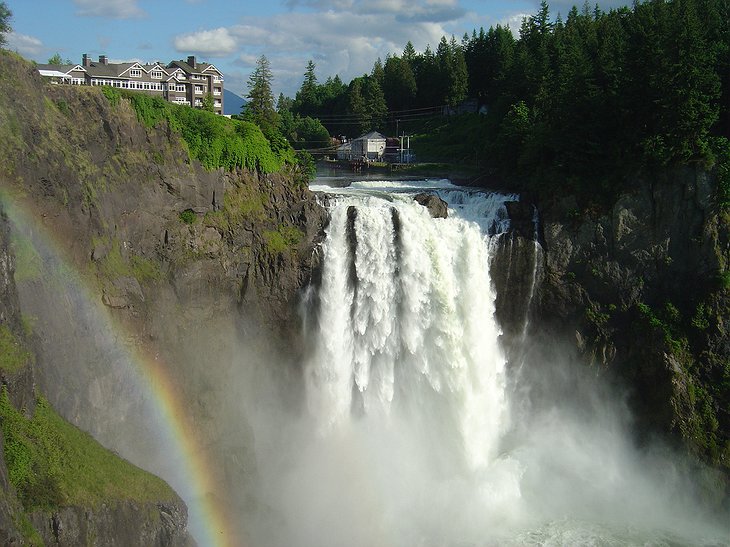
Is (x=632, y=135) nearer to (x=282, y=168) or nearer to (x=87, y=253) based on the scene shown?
(x=282, y=168)

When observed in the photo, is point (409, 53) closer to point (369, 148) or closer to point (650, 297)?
point (369, 148)

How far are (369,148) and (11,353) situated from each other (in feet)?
152

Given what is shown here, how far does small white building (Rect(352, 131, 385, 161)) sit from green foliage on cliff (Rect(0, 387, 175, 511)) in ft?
144

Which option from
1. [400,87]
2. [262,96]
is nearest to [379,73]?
[400,87]

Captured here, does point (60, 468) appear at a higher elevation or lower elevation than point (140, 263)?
lower

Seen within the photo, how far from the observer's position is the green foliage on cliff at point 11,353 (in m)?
18.9

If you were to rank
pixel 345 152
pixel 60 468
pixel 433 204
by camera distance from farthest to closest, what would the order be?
pixel 345 152, pixel 433 204, pixel 60 468

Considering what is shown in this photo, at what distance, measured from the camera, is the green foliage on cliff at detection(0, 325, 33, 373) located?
18906 mm

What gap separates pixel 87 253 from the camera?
2519 centimetres

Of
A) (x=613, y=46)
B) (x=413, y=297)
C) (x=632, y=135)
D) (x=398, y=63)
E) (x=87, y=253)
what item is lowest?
(x=413, y=297)

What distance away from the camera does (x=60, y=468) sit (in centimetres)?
1884

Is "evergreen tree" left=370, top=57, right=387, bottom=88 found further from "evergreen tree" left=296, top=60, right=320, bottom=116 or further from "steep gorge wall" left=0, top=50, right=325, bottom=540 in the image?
"steep gorge wall" left=0, top=50, right=325, bottom=540

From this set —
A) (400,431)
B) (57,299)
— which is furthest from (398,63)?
(57,299)

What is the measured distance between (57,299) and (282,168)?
13125mm
